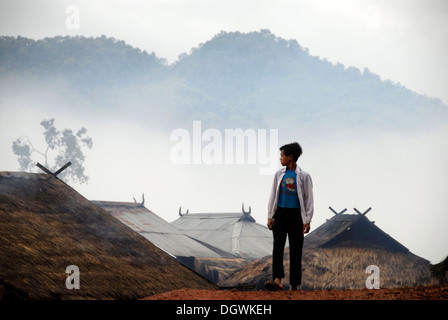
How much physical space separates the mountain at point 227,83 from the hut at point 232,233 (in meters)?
75.2

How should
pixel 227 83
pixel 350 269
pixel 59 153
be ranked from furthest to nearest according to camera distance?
1. pixel 227 83
2. pixel 59 153
3. pixel 350 269

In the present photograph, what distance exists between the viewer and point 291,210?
25.1 ft

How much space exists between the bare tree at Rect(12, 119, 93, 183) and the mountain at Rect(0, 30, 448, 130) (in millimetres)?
48641

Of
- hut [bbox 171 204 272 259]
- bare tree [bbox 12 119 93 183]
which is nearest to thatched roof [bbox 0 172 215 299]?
hut [bbox 171 204 272 259]

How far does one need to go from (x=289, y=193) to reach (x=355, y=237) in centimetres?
1317

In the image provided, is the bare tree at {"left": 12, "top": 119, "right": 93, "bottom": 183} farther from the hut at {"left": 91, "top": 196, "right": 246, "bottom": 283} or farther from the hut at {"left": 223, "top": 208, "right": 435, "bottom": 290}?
the hut at {"left": 223, "top": 208, "right": 435, "bottom": 290}

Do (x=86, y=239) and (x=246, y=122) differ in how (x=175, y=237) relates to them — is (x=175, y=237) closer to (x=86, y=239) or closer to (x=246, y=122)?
(x=86, y=239)

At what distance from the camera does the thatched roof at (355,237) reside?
20016 mm

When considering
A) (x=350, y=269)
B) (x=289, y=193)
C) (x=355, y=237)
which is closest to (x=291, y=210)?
(x=289, y=193)

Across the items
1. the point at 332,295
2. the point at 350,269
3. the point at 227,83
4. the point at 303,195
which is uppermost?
the point at 227,83

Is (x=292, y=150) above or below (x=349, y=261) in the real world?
above

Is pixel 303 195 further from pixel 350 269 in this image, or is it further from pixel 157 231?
pixel 157 231
